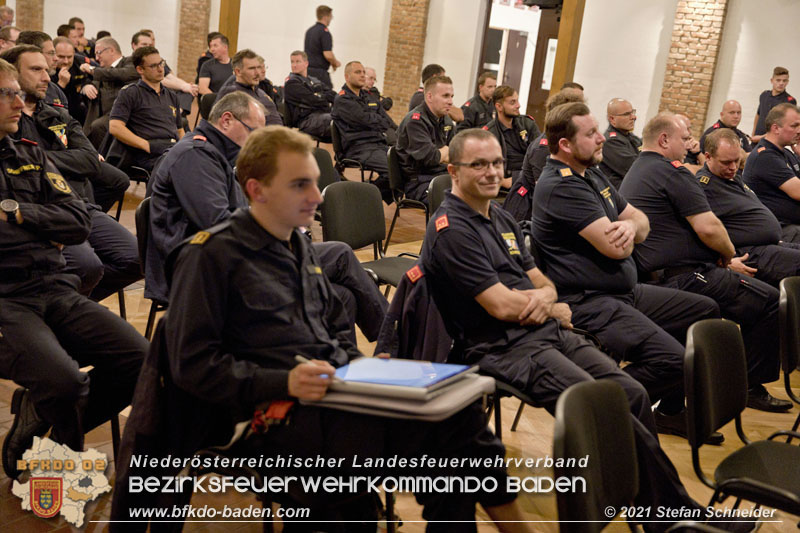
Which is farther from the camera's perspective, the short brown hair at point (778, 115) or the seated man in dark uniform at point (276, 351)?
the short brown hair at point (778, 115)

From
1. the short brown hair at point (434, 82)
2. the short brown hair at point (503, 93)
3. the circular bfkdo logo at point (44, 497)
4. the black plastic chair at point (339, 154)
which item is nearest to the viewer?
the circular bfkdo logo at point (44, 497)

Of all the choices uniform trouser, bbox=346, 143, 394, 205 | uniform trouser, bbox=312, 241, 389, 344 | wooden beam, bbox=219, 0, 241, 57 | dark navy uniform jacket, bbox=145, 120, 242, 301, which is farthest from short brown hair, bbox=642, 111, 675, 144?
wooden beam, bbox=219, 0, 241, 57

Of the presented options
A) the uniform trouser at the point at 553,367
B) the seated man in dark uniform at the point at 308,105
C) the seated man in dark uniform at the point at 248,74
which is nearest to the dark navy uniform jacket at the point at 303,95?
the seated man in dark uniform at the point at 308,105

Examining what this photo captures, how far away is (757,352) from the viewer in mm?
3951

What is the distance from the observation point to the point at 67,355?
7.53 feet

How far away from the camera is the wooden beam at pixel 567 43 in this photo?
352 inches

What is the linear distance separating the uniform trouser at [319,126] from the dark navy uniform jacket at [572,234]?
5275mm

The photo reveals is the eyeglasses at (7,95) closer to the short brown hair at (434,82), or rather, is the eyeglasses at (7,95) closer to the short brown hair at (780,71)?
the short brown hair at (434,82)

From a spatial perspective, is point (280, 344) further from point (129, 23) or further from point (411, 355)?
point (129, 23)

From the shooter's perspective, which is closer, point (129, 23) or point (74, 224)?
point (74, 224)

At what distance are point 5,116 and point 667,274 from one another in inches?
125

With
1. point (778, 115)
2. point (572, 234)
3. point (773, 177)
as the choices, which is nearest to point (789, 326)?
point (572, 234)

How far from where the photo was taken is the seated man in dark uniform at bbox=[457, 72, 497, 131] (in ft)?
24.9

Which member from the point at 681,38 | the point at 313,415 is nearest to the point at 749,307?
the point at 313,415
